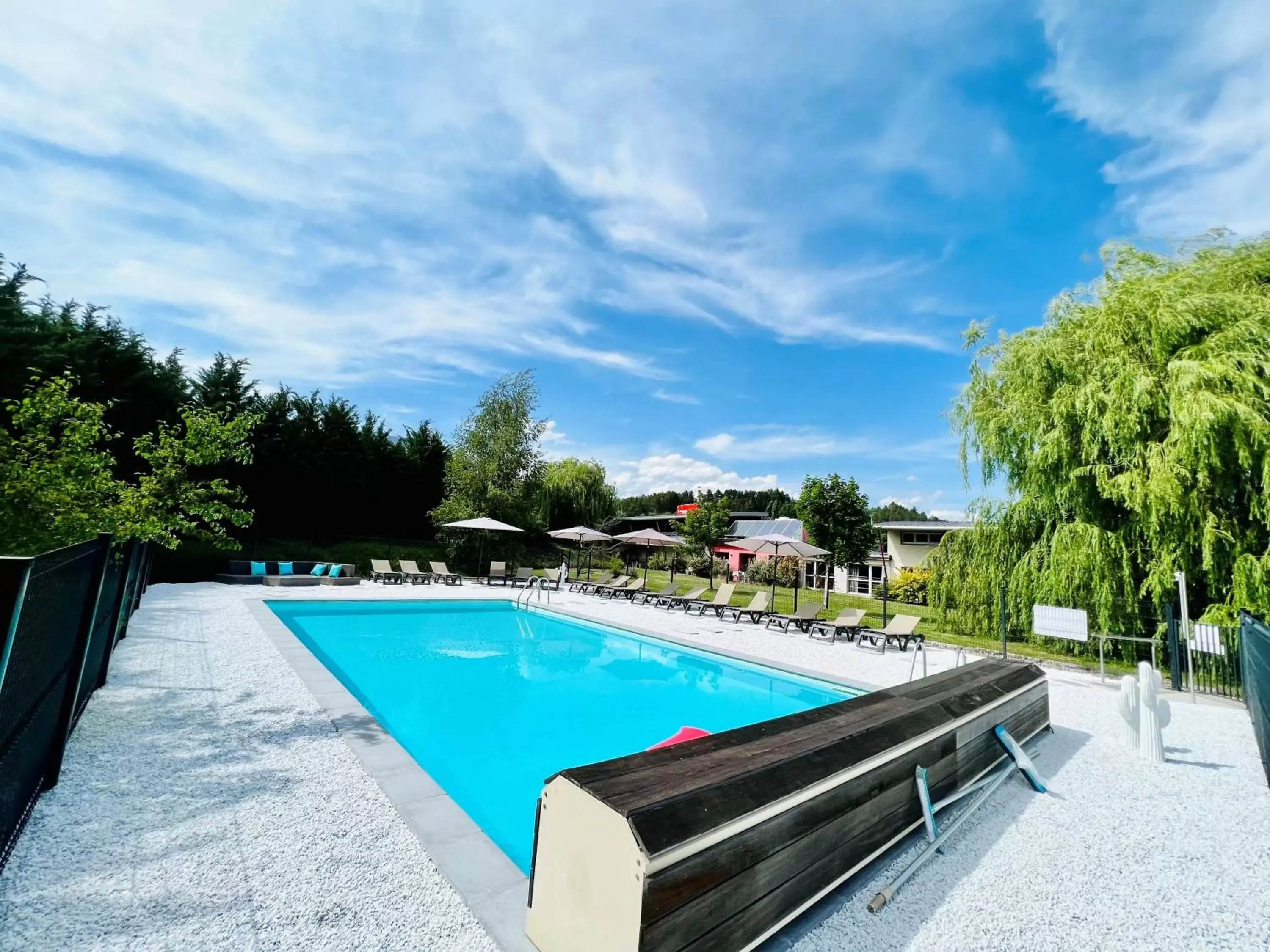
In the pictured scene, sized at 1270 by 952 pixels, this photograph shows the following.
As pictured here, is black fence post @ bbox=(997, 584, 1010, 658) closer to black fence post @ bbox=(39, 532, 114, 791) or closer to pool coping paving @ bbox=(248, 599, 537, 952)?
pool coping paving @ bbox=(248, 599, 537, 952)

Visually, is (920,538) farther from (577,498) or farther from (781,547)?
(781,547)

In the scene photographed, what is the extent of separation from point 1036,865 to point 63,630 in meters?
6.15

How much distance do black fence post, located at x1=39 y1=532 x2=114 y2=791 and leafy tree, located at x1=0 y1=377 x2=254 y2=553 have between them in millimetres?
2107

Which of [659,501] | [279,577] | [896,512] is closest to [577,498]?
[279,577]

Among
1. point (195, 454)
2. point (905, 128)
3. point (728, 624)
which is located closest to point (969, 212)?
point (905, 128)

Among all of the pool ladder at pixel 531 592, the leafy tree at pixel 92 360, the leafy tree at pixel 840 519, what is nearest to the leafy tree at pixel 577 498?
the pool ladder at pixel 531 592

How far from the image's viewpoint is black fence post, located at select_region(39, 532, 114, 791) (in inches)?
140

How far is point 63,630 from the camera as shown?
366 cm

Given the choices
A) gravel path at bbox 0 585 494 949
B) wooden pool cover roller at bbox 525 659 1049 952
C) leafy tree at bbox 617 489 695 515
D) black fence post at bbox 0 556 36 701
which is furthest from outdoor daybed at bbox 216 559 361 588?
leafy tree at bbox 617 489 695 515

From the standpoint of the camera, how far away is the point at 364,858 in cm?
291

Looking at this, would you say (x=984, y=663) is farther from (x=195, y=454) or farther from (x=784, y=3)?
(x=195, y=454)

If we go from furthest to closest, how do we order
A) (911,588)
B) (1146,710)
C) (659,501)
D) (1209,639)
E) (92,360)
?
(659,501)
(911,588)
(92,360)
(1209,639)
(1146,710)

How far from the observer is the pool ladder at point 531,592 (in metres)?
14.8

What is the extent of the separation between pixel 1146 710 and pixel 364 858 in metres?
6.50
